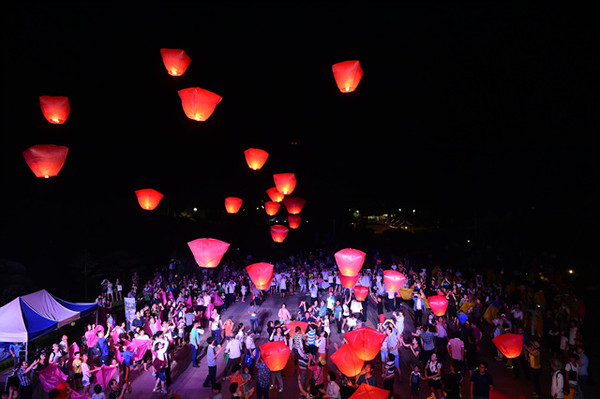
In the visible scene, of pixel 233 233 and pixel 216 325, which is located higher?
pixel 233 233

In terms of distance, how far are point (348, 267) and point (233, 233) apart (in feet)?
76.5

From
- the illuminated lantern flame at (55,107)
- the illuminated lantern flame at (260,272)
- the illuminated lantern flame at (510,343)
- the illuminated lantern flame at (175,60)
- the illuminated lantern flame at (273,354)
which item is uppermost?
the illuminated lantern flame at (175,60)

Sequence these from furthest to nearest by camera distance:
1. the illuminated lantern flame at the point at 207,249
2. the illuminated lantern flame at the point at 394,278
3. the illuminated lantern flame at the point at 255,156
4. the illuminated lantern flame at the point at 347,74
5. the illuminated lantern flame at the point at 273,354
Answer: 1. the illuminated lantern flame at the point at 255,156
2. the illuminated lantern flame at the point at 394,278
3. the illuminated lantern flame at the point at 207,249
4. the illuminated lantern flame at the point at 347,74
5. the illuminated lantern flame at the point at 273,354

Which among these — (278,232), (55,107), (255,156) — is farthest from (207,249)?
(278,232)

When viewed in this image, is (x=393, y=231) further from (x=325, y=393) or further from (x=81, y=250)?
(x=325, y=393)

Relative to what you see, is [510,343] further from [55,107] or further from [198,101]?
[55,107]

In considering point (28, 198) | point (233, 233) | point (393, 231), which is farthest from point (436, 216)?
point (28, 198)

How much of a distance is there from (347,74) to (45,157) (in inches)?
300

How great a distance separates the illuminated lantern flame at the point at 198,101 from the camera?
26.6 feet

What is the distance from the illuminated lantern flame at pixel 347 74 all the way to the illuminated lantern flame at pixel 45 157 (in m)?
7.03

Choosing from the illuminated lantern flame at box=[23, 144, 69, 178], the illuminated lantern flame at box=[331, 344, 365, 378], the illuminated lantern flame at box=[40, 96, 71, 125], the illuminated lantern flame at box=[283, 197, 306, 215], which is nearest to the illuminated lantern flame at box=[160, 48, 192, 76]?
the illuminated lantern flame at box=[40, 96, 71, 125]

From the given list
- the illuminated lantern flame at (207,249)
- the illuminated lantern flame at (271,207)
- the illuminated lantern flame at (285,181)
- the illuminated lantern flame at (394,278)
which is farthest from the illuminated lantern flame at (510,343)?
the illuminated lantern flame at (271,207)

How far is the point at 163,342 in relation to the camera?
28.7 feet

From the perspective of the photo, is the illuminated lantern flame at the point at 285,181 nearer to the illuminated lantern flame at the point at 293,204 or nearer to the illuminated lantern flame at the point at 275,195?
the illuminated lantern flame at the point at 275,195
